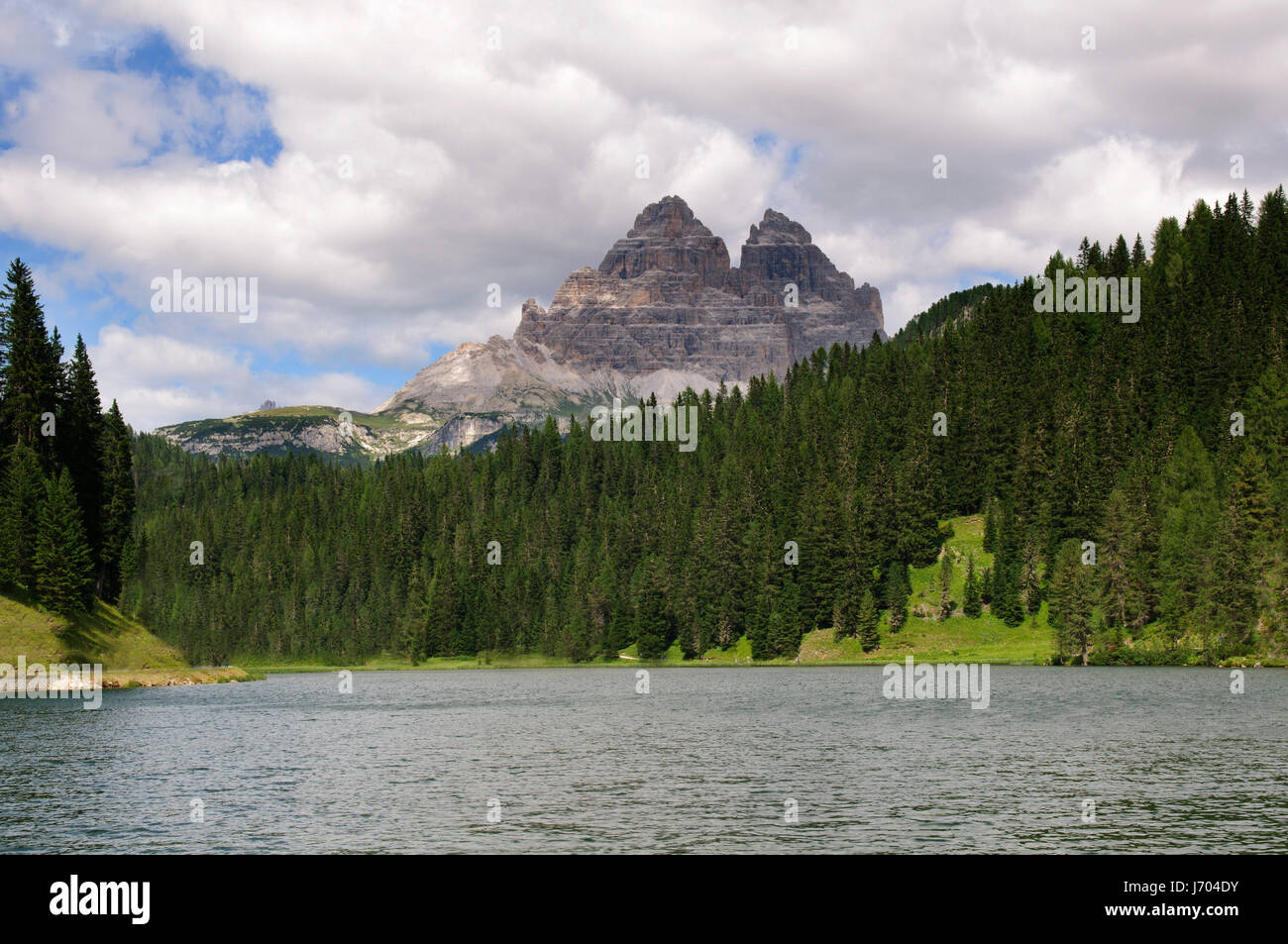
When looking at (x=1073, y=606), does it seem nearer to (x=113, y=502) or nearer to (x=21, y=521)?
(x=21, y=521)

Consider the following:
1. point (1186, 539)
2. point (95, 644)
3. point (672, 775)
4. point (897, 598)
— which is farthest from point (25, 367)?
point (1186, 539)

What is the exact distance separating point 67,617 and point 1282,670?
460 ft

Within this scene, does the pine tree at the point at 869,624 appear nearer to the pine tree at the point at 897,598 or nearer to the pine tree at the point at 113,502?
the pine tree at the point at 897,598

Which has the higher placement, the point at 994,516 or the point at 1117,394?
the point at 1117,394

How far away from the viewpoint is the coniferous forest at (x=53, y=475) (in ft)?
389

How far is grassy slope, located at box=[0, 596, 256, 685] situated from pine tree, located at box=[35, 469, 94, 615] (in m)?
2.06

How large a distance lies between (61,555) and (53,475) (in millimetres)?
18390

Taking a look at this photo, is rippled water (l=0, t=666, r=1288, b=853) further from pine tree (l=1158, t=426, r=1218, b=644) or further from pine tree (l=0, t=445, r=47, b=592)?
pine tree (l=1158, t=426, r=1218, b=644)

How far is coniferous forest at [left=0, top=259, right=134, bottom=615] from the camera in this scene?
11850cm

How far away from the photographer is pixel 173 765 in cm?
6500

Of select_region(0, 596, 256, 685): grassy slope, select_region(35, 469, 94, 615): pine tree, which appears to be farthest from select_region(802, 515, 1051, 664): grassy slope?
select_region(35, 469, 94, 615): pine tree
